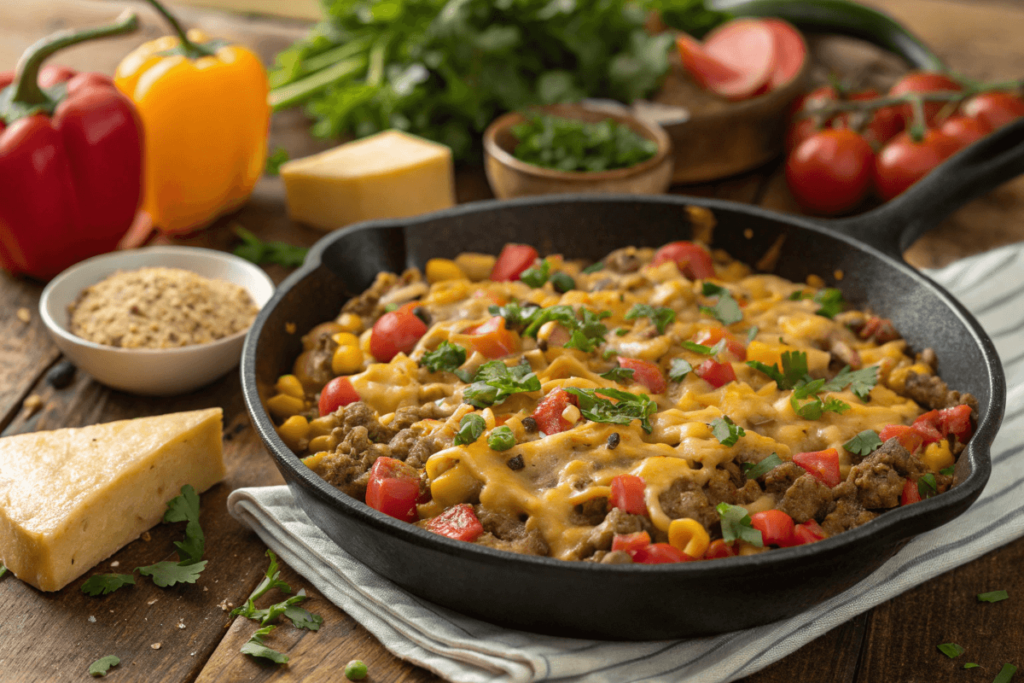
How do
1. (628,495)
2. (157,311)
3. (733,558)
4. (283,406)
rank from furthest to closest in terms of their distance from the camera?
(157,311), (283,406), (628,495), (733,558)

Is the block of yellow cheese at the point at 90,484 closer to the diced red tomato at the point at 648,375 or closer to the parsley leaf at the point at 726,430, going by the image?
the diced red tomato at the point at 648,375

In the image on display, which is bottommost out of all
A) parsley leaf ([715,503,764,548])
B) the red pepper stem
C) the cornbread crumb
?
the cornbread crumb

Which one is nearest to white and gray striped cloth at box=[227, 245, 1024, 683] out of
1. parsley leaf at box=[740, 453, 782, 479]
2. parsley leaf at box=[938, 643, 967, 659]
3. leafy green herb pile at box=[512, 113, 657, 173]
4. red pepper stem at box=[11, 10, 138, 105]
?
parsley leaf at box=[938, 643, 967, 659]

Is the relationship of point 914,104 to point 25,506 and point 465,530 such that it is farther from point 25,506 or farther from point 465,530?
point 25,506

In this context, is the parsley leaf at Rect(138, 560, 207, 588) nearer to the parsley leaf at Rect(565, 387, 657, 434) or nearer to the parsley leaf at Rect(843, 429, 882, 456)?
the parsley leaf at Rect(565, 387, 657, 434)

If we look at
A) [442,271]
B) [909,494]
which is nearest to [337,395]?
[442,271]

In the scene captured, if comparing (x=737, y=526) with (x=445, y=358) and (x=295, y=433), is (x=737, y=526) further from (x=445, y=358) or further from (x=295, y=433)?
(x=295, y=433)

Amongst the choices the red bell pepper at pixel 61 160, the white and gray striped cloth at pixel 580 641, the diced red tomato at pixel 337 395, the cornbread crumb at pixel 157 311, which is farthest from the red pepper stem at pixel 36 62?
the white and gray striped cloth at pixel 580 641
